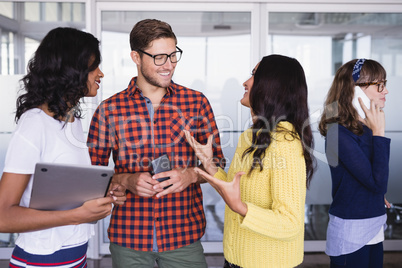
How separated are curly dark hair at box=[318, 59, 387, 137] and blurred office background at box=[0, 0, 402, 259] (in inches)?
63.4

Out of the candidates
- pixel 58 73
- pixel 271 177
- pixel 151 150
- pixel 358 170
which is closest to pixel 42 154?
pixel 58 73

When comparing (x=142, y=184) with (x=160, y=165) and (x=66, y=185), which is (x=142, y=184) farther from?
(x=66, y=185)

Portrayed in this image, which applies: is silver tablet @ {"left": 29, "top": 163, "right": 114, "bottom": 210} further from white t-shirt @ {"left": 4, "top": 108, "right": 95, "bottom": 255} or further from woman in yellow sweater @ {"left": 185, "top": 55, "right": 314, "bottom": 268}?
woman in yellow sweater @ {"left": 185, "top": 55, "right": 314, "bottom": 268}

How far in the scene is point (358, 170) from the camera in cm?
175

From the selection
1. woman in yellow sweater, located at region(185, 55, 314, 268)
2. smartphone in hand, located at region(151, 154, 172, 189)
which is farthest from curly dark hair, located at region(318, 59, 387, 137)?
smartphone in hand, located at region(151, 154, 172, 189)

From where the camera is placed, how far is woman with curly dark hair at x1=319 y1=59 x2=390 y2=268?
1.77 m

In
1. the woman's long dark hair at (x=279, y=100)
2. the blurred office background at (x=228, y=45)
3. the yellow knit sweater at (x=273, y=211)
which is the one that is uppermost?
the blurred office background at (x=228, y=45)

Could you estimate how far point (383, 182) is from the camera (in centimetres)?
177

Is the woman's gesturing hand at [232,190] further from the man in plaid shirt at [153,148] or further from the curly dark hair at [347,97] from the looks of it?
the curly dark hair at [347,97]

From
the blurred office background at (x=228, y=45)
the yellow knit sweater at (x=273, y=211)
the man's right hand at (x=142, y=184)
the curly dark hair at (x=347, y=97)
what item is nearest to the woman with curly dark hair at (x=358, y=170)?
the curly dark hair at (x=347, y=97)

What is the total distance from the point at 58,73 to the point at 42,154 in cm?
29

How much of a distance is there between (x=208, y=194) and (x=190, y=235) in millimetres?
1936

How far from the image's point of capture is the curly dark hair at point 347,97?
1863 mm

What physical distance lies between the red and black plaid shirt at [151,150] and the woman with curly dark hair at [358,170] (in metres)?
0.62
